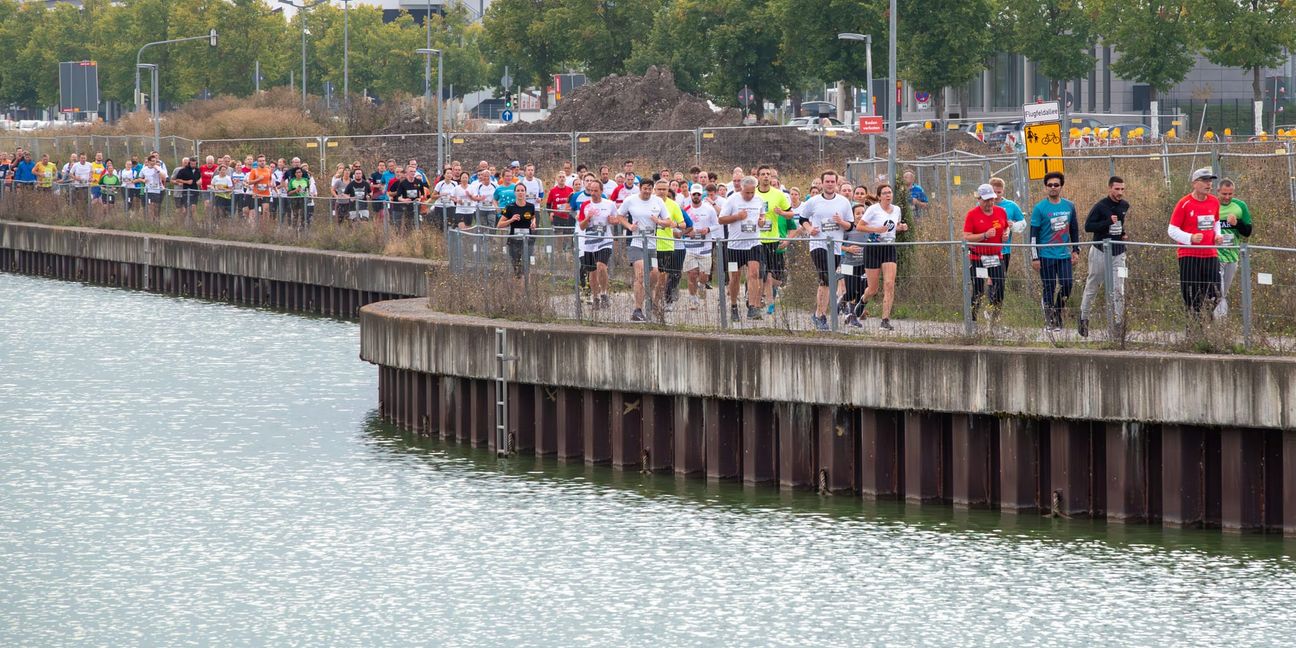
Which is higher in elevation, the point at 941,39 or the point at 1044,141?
the point at 941,39

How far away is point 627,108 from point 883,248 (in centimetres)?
4477

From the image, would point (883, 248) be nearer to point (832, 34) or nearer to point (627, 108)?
point (627, 108)

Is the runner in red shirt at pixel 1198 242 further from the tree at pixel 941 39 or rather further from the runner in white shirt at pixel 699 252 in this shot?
the tree at pixel 941 39

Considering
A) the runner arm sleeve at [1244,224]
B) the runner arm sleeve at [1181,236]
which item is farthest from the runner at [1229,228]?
the runner arm sleeve at [1181,236]


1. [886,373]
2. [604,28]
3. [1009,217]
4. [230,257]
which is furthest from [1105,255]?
[604,28]

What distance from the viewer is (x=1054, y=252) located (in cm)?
1978

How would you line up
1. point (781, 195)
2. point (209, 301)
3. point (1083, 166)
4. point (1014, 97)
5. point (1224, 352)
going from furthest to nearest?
point (1014, 97), point (209, 301), point (1083, 166), point (781, 195), point (1224, 352)

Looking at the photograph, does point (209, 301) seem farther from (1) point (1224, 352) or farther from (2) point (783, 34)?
(2) point (783, 34)

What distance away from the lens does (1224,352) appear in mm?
18016

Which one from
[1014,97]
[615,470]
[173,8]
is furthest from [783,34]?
[615,470]

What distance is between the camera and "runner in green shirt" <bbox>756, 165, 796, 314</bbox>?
2217cm

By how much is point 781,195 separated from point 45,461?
9109 millimetres

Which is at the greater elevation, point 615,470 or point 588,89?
point 588,89

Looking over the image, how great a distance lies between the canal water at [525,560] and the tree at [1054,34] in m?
51.6
